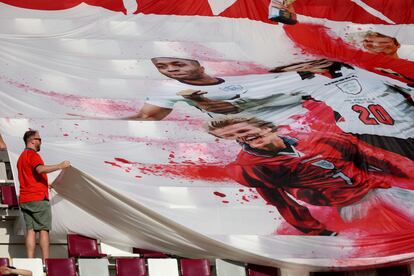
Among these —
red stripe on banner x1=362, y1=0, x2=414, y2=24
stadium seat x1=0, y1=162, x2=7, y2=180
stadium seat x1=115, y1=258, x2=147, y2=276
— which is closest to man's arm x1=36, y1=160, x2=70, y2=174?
stadium seat x1=115, y1=258, x2=147, y2=276

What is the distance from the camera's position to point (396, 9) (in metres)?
12.3

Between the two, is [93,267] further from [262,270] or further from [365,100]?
[365,100]

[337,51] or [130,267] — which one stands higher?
[337,51]

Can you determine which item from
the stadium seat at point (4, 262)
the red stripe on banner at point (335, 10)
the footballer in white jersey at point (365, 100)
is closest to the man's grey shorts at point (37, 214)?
the stadium seat at point (4, 262)

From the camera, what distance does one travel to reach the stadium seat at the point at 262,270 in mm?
8750

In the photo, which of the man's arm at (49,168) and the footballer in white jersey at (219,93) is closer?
the man's arm at (49,168)

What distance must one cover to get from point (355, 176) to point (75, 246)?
7.29ft

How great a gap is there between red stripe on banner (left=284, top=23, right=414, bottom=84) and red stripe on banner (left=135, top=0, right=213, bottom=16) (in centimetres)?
78

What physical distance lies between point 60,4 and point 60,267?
3991mm

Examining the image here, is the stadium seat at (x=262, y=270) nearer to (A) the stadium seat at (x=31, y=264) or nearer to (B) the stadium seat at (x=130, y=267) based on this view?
(B) the stadium seat at (x=130, y=267)

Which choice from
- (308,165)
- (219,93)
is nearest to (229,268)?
(308,165)

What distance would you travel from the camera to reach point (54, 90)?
34.0ft

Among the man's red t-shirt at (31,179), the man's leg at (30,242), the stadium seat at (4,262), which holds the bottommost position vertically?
the stadium seat at (4,262)

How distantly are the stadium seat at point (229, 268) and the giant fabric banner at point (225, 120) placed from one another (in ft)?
0.19
